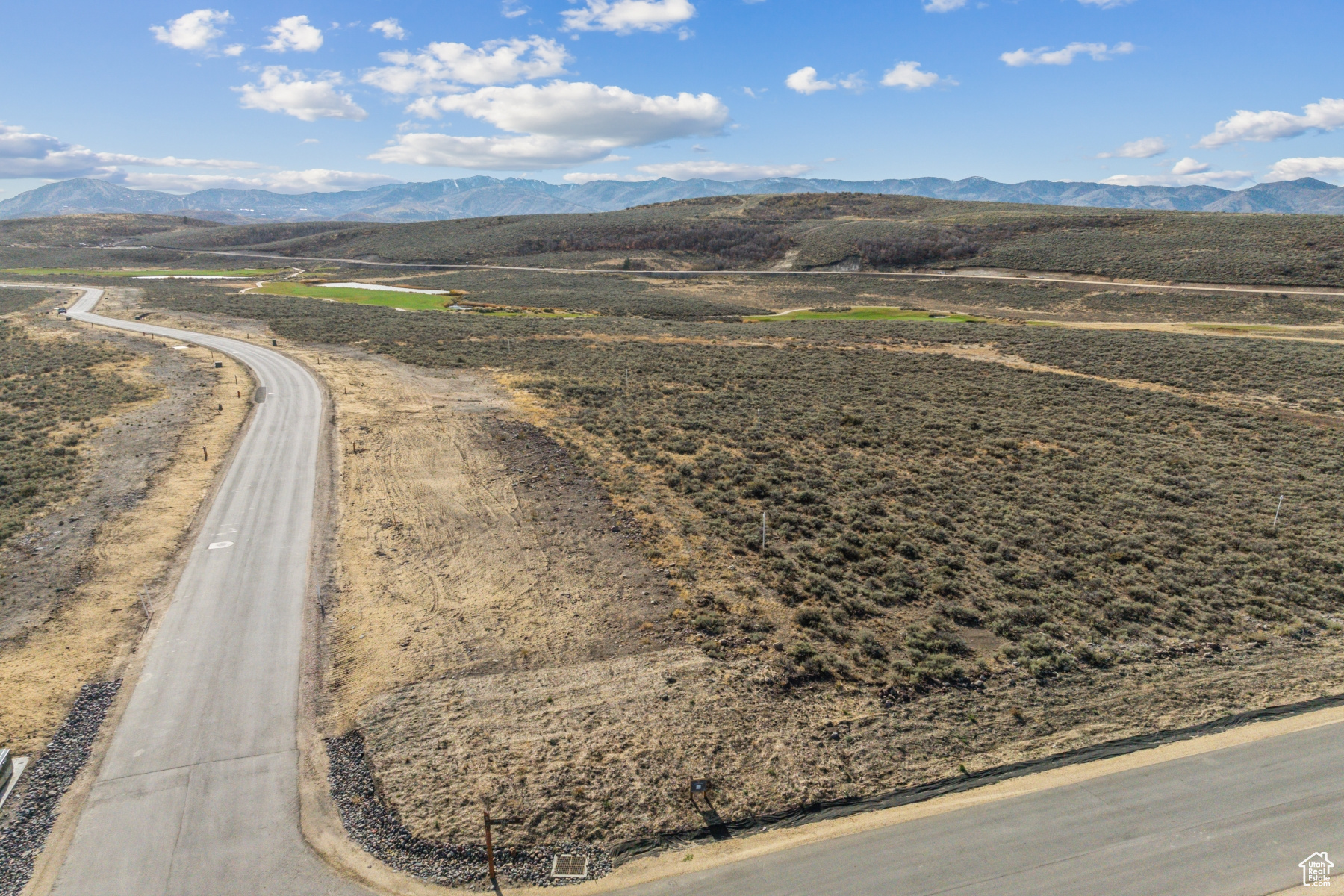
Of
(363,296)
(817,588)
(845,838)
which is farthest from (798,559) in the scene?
(363,296)

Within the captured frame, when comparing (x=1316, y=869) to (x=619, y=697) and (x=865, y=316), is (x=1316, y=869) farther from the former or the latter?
(x=865, y=316)

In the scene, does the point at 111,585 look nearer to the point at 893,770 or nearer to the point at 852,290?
the point at 893,770

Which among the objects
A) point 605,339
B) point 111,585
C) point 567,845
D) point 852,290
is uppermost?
point 852,290

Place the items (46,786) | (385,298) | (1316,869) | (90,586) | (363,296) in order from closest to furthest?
(1316,869), (46,786), (90,586), (385,298), (363,296)

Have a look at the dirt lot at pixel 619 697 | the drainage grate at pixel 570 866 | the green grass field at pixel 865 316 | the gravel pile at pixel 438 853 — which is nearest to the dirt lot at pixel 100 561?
the dirt lot at pixel 619 697

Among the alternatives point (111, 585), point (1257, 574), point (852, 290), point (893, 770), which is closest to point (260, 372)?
point (111, 585)

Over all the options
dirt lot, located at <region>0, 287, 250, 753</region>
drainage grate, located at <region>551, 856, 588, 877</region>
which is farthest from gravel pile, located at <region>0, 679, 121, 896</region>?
drainage grate, located at <region>551, 856, 588, 877</region>

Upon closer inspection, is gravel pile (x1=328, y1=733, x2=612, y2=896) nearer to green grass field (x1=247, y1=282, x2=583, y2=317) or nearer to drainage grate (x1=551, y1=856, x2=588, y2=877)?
drainage grate (x1=551, y1=856, x2=588, y2=877)
